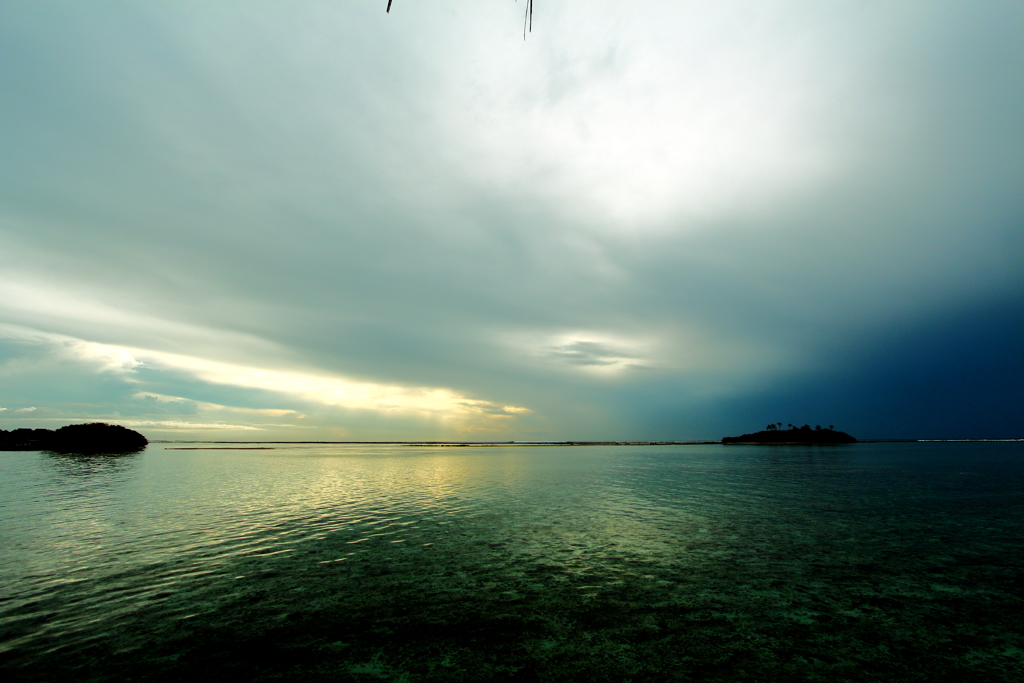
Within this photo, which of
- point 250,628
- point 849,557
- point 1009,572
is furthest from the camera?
point 849,557

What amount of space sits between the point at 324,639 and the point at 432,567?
642cm

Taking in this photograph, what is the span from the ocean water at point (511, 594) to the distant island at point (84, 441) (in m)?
138

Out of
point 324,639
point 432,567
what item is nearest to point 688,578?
point 432,567

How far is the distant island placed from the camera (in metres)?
126

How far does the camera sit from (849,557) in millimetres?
18141

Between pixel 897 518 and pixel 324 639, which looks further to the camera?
pixel 897 518

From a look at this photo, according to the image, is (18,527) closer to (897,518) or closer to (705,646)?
(705,646)

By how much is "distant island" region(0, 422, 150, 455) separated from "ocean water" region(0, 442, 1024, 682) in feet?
452

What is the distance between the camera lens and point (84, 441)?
127125mm

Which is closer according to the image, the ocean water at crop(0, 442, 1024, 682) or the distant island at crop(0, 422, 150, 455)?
the ocean water at crop(0, 442, 1024, 682)

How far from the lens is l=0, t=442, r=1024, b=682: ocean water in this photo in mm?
9602

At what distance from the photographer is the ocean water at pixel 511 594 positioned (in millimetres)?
9602

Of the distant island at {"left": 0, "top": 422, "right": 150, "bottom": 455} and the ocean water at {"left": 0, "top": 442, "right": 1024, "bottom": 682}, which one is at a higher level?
the distant island at {"left": 0, "top": 422, "right": 150, "bottom": 455}

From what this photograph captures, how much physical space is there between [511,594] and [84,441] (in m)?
173
